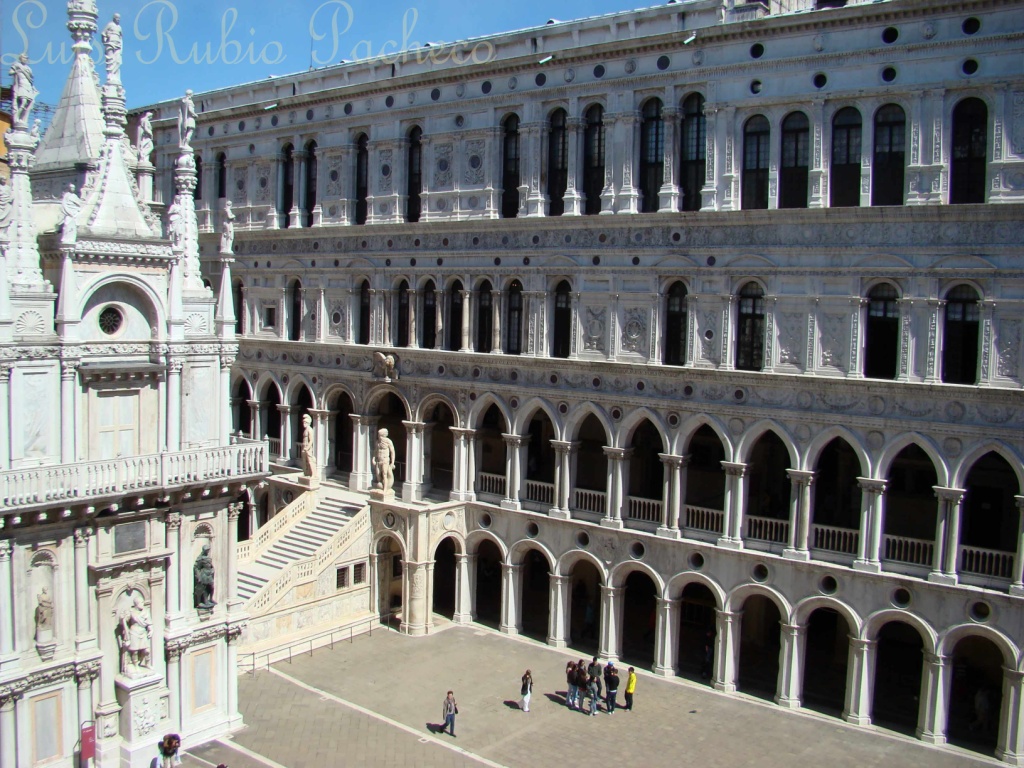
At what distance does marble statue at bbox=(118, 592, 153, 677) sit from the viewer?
22984mm

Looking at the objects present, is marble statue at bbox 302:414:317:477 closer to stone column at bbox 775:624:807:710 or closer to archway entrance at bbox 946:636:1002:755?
stone column at bbox 775:624:807:710

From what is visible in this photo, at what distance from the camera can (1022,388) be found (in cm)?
2470

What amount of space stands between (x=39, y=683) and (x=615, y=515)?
16179mm

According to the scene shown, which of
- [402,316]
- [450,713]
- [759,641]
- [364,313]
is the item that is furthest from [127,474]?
A: [759,641]

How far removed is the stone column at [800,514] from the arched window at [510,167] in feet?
40.7

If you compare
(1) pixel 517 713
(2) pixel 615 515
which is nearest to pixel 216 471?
(1) pixel 517 713

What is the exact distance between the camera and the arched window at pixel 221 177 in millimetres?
42469

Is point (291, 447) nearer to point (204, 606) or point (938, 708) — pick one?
point (204, 606)

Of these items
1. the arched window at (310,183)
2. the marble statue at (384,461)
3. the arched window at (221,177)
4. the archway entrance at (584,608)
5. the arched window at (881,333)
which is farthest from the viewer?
the arched window at (221,177)

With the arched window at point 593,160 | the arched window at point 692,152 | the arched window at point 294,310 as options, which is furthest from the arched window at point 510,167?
the arched window at point 294,310

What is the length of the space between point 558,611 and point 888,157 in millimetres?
16323

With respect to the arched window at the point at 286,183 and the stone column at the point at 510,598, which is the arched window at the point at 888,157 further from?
the arched window at the point at 286,183

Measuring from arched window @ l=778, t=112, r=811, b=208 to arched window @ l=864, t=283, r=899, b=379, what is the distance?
10.7ft

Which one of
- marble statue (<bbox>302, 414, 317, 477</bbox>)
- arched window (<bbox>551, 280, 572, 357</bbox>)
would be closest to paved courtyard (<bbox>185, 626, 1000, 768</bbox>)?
marble statue (<bbox>302, 414, 317, 477</bbox>)
